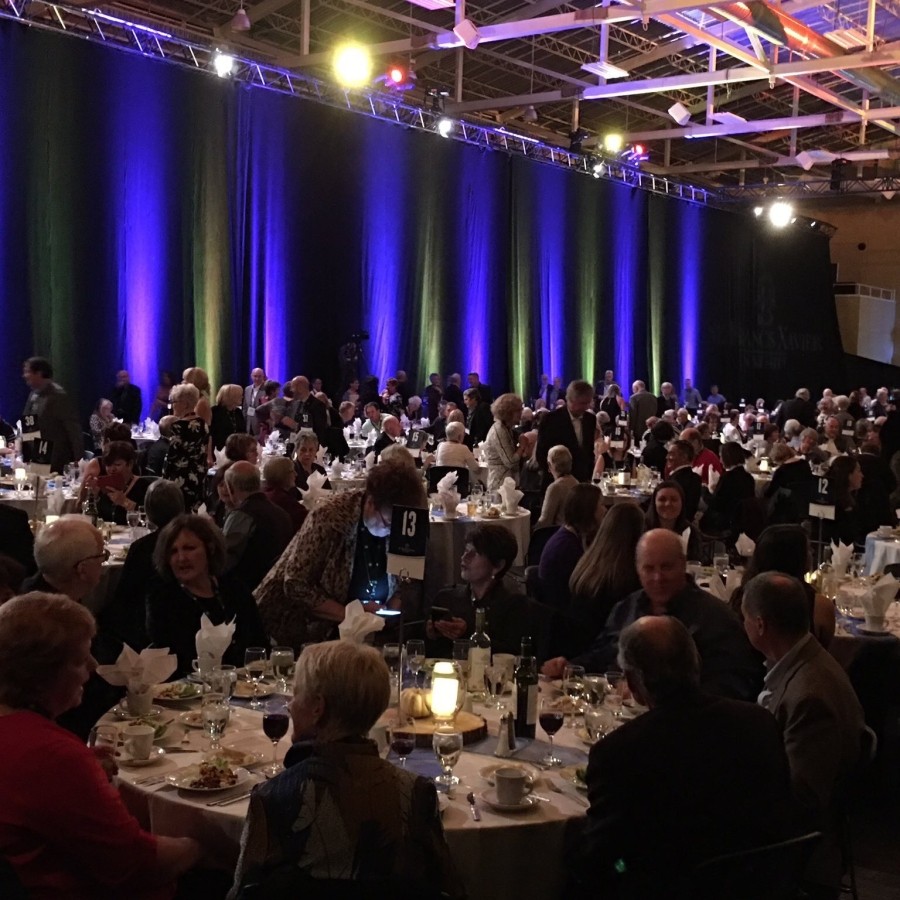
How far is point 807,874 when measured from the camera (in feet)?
9.69

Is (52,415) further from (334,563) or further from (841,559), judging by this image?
(841,559)

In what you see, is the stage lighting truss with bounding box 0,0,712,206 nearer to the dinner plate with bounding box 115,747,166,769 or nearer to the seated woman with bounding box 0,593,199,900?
the dinner plate with bounding box 115,747,166,769

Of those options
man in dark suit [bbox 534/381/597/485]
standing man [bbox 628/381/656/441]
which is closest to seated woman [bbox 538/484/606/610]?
man in dark suit [bbox 534/381/597/485]

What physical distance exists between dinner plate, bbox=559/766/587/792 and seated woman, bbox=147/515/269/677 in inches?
57.0

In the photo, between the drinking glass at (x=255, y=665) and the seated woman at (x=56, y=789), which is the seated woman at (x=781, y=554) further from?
the seated woman at (x=56, y=789)

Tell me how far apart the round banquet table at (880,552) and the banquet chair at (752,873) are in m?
4.40

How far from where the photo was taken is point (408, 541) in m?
3.06

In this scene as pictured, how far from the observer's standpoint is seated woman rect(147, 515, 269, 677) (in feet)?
12.3

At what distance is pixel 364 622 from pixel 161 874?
41.7 inches

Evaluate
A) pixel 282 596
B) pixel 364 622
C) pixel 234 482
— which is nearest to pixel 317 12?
pixel 234 482

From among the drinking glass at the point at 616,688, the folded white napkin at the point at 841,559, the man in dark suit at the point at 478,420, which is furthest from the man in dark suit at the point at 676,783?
the man in dark suit at the point at 478,420

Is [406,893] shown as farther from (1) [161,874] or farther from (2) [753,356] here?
(2) [753,356]

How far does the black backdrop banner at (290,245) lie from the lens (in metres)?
11.2

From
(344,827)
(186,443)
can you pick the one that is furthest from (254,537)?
(344,827)
